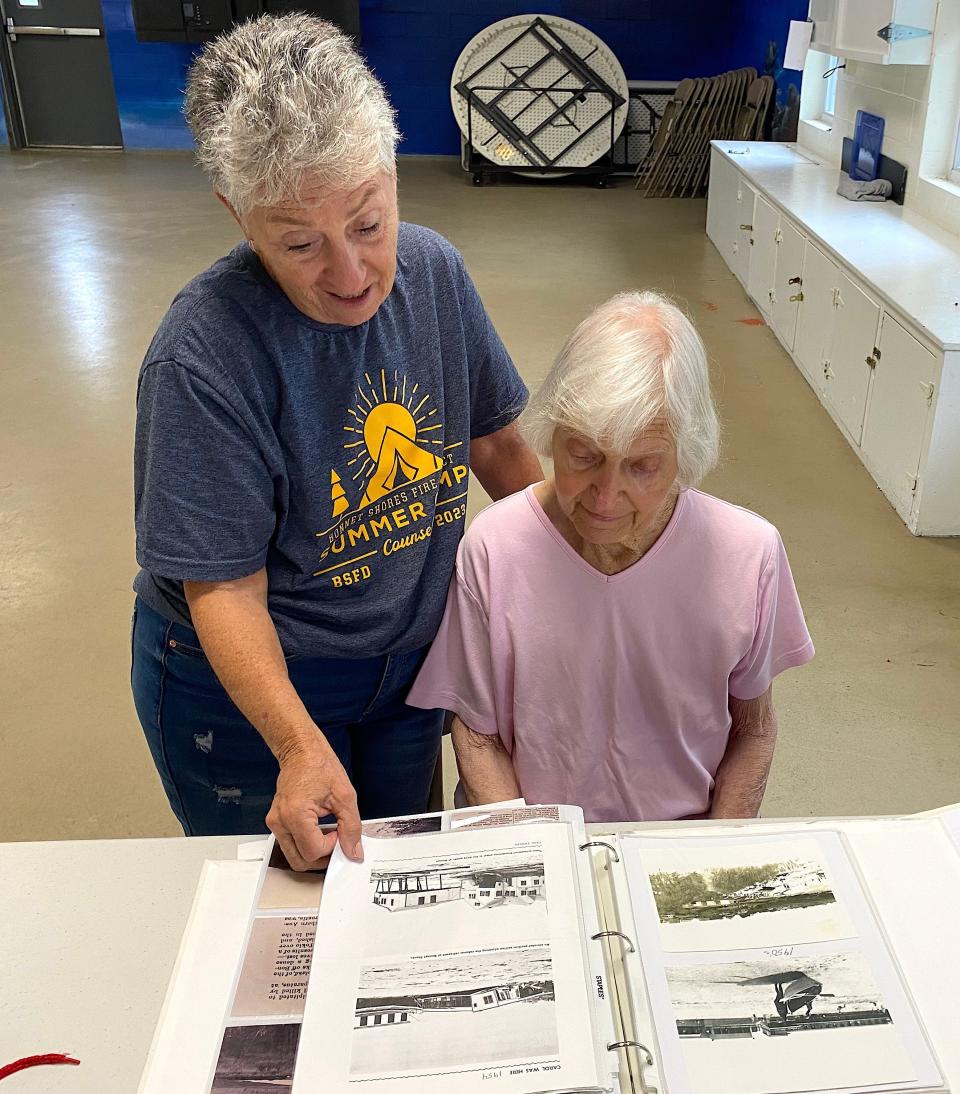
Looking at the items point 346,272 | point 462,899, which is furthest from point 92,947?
point 346,272

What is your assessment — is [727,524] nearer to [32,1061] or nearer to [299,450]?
[299,450]

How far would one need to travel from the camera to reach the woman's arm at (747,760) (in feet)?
4.63

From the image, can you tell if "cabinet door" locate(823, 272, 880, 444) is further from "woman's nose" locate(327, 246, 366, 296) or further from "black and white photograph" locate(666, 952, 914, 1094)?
"black and white photograph" locate(666, 952, 914, 1094)

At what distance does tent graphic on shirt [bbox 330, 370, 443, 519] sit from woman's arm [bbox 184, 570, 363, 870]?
162mm

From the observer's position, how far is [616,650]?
1363 millimetres

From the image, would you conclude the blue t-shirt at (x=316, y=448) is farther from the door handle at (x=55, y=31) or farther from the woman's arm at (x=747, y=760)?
the door handle at (x=55, y=31)

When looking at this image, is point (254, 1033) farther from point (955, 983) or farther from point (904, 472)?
point (904, 472)

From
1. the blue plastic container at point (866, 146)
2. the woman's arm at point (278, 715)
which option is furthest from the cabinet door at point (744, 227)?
the woman's arm at point (278, 715)

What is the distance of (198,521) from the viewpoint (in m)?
1.17

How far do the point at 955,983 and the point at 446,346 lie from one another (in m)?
0.94

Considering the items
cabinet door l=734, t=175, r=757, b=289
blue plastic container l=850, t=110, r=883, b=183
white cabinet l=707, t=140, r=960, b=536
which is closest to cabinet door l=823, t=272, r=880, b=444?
white cabinet l=707, t=140, r=960, b=536

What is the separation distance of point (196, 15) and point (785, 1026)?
34.2 feet

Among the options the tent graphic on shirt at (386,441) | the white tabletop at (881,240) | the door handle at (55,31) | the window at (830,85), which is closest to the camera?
the tent graphic on shirt at (386,441)

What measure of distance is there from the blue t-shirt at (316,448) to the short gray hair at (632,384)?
0.17m
